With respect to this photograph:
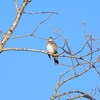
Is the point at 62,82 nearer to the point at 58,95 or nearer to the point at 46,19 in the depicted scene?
the point at 58,95

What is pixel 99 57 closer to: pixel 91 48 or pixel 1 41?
pixel 91 48

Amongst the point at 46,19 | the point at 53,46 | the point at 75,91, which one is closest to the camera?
the point at 46,19

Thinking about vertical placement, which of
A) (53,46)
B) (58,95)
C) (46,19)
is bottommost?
(58,95)

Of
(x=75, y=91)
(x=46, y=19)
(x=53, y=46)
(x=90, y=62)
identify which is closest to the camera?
(x=90, y=62)

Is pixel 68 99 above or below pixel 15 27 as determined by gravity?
below

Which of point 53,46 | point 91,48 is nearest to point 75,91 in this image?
point 91,48

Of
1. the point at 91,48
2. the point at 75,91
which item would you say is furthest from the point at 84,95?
the point at 91,48

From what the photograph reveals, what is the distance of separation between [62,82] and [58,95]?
0.71 feet

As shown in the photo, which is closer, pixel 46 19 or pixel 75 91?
pixel 46 19

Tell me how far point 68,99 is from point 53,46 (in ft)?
24.8

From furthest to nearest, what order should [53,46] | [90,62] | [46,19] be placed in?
1. [53,46]
2. [46,19]
3. [90,62]

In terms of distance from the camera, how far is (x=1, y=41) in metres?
4.59

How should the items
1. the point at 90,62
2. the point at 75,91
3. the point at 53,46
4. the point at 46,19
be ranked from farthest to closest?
1. the point at 53,46
2. the point at 75,91
3. the point at 46,19
4. the point at 90,62

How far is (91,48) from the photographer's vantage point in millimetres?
4469
